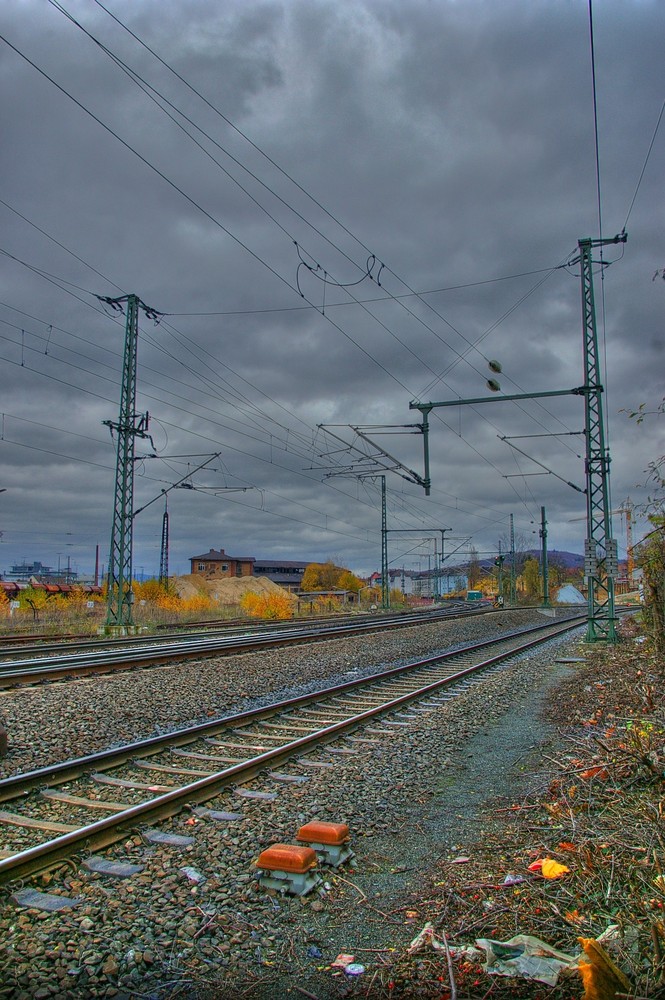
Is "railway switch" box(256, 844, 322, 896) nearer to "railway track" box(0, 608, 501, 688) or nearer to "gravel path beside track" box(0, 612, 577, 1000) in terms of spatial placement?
"gravel path beside track" box(0, 612, 577, 1000)

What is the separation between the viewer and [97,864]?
16.0ft

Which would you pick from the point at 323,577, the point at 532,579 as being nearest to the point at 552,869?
the point at 532,579

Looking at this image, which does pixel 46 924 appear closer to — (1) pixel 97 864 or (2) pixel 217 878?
(1) pixel 97 864

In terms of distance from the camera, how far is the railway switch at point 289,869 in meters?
4.48

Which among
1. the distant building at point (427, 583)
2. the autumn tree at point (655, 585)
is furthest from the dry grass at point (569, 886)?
the distant building at point (427, 583)

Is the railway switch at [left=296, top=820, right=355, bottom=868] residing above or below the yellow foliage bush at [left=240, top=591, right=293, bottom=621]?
above

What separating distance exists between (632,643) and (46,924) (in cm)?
1855

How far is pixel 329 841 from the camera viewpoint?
500 cm

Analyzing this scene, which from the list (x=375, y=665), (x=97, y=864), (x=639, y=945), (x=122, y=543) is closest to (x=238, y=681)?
(x=375, y=665)

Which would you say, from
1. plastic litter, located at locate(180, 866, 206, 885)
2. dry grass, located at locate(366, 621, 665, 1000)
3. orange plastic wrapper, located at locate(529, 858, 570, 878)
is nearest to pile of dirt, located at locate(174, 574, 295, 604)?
Result: dry grass, located at locate(366, 621, 665, 1000)

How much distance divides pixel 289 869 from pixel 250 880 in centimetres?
39

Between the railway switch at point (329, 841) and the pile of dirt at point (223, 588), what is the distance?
6255 centimetres

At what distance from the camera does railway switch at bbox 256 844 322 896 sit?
176 inches

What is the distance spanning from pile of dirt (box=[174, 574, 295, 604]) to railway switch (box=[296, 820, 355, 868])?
205 ft
